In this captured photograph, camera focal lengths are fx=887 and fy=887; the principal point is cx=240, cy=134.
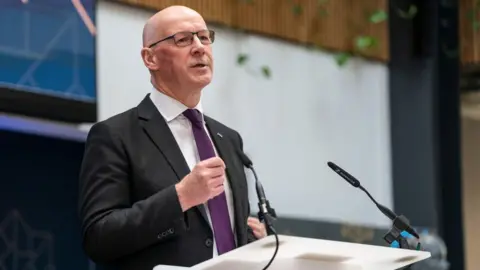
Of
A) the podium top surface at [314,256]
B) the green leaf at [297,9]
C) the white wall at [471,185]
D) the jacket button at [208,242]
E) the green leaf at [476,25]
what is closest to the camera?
the podium top surface at [314,256]

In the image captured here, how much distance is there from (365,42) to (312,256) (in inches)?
159

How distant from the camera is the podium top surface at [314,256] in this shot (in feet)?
6.17

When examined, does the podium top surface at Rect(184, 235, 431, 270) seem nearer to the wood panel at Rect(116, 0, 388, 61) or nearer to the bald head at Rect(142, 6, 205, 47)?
the bald head at Rect(142, 6, 205, 47)

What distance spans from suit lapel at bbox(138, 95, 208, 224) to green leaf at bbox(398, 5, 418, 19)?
3993 millimetres

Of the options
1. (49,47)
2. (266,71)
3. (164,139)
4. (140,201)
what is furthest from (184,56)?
(266,71)

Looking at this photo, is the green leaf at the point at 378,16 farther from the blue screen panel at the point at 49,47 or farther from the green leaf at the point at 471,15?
the blue screen panel at the point at 49,47

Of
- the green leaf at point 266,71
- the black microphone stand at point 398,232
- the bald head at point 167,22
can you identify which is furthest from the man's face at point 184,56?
the green leaf at point 266,71

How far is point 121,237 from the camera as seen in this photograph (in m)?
2.14

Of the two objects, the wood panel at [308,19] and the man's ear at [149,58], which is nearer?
the man's ear at [149,58]

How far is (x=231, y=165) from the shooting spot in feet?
8.05

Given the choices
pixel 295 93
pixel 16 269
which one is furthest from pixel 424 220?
pixel 16 269

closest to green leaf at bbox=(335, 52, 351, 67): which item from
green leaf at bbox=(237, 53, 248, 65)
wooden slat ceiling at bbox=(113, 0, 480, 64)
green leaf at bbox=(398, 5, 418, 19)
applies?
wooden slat ceiling at bbox=(113, 0, 480, 64)

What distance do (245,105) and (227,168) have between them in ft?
9.23

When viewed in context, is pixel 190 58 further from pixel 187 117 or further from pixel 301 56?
pixel 301 56
